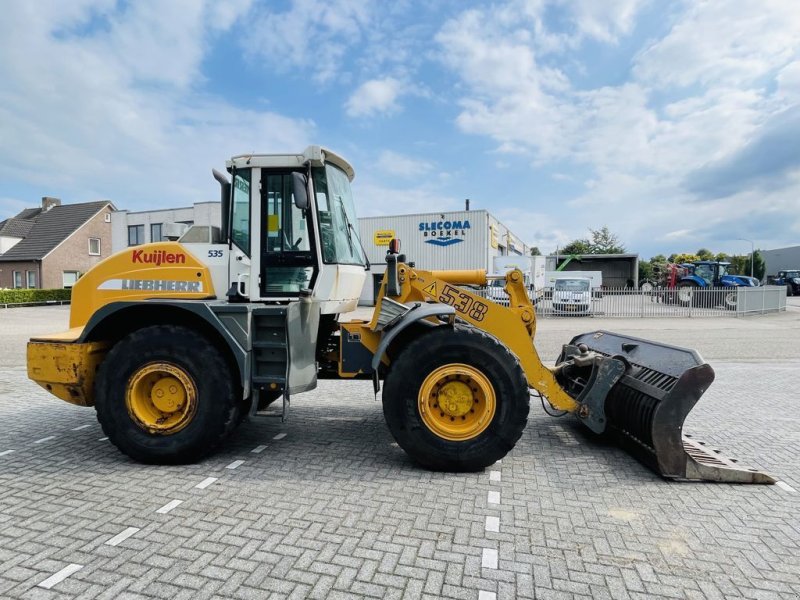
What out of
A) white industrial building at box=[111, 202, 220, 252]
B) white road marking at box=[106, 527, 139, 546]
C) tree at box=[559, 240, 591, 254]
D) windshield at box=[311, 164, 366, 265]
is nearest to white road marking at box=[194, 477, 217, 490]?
white road marking at box=[106, 527, 139, 546]

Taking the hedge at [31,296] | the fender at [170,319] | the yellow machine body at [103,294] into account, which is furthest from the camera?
the hedge at [31,296]

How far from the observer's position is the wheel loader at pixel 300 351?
4.09 m

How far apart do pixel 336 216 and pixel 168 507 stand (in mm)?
2881

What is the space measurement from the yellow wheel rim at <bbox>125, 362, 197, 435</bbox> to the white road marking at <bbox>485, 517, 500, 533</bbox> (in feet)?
8.67

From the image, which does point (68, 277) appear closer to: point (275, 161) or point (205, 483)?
point (275, 161)

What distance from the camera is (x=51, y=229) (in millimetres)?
36281

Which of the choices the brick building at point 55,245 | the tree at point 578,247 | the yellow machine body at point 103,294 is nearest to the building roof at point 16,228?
the brick building at point 55,245

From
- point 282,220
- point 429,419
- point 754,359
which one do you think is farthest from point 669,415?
point 754,359

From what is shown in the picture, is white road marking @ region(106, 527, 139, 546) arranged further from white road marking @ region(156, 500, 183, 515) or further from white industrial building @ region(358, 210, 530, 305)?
white industrial building @ region(358, 210, 530, 305)

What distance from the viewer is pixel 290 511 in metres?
3.42

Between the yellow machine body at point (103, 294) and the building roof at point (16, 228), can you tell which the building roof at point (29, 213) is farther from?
the yellow machine body at point (103, 294)

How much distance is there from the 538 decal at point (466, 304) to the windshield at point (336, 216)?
1.11 meters

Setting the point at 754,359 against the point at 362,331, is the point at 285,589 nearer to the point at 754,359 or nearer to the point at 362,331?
the point at 362,331

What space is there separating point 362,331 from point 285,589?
7.94 ft
